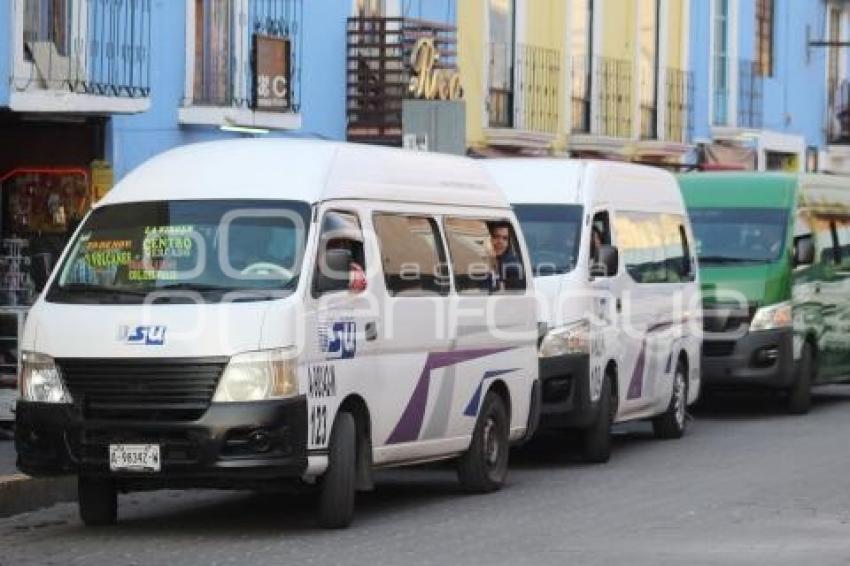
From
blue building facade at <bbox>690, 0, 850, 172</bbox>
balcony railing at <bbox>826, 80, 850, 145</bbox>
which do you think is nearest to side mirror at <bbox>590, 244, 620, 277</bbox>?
blue building facade at <bbox>690, 0, 850, 172</bbox>

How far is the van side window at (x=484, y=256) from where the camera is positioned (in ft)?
48.1

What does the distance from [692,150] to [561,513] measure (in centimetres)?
2319

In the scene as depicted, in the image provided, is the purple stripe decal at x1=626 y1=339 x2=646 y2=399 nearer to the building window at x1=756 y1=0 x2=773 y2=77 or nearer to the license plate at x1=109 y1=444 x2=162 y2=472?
the license plate at x1=109 y1=444 x2=162 y2=472

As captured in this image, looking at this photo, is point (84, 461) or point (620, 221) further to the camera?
point (620, 221)

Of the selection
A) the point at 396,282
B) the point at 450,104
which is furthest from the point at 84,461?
the point at 450,104

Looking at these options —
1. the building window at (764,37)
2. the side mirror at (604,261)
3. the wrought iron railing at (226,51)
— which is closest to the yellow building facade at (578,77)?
the building window at (764,37)

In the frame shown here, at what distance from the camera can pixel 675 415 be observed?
1939 cm

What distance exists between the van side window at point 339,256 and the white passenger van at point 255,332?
0.01 metres

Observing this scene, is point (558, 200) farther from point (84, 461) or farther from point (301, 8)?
point (301, 8)

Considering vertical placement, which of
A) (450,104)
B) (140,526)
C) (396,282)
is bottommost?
(140,526)

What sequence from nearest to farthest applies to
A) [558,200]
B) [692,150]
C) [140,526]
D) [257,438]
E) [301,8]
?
[257,438], [140,526], [558,200], [301,8], [692,150]

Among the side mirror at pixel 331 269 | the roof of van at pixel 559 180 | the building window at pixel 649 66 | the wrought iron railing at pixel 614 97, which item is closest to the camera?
the side mirror at pixel 331 269

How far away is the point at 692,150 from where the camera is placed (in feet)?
119

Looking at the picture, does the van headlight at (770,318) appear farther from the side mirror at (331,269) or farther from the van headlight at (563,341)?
the side mirror at (331,269)
